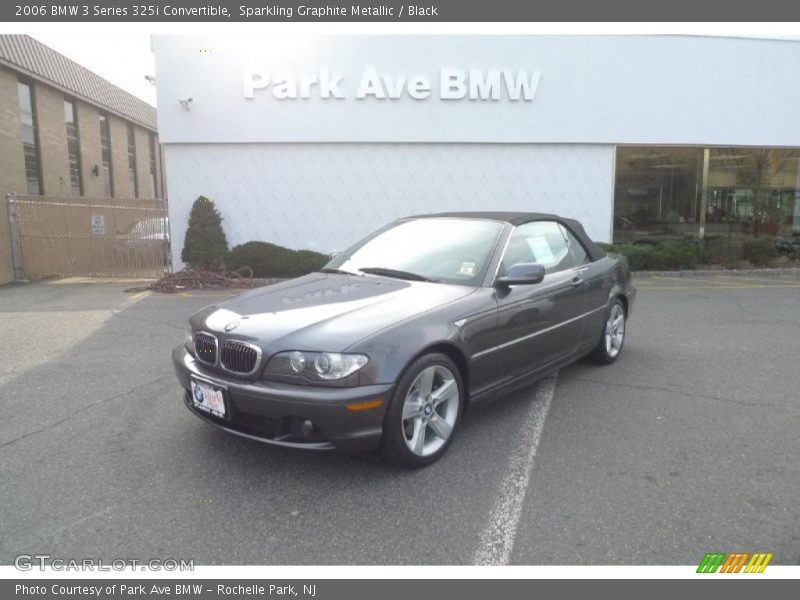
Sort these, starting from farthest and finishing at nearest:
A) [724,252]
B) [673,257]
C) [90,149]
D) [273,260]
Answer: [90,149] → [724,252] → [673,257] → [273,260]

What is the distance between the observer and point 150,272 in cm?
1331

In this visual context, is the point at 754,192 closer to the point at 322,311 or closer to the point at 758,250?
the point at 758,250

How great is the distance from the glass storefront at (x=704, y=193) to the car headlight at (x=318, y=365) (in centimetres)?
1191

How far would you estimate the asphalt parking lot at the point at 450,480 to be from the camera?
9.10 ft

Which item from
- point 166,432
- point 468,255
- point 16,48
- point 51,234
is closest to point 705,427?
point 468,255

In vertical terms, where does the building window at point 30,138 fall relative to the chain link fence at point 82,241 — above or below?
above

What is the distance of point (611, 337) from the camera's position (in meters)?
5.66

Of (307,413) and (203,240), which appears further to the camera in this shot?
(203,240)

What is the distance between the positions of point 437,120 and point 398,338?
10.4 metres

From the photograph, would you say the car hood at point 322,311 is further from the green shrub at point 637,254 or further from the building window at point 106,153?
the building window at point 106,153

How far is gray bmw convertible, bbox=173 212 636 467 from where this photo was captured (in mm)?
3166

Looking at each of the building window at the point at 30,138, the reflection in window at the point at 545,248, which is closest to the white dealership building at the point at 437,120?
the building window at the point at 30,138

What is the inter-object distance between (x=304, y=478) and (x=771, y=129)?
14343mm

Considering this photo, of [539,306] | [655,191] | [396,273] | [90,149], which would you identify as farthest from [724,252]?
[90,149]
